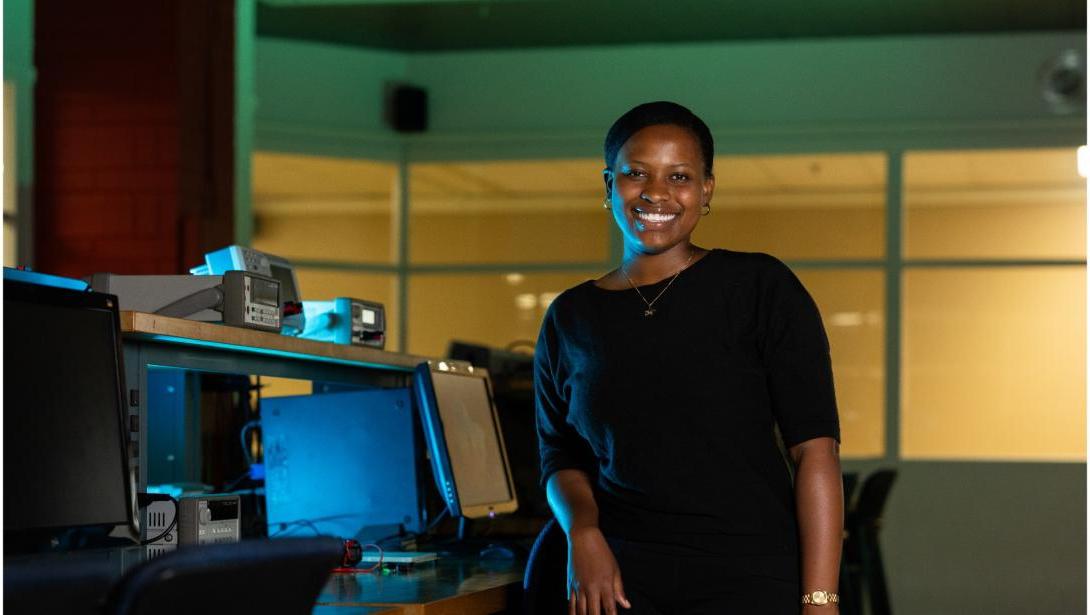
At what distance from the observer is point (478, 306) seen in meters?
9.05

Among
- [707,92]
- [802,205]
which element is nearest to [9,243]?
[707,92]

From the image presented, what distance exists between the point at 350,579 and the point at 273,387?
1.18m

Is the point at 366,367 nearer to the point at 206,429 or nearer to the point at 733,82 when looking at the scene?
the point at 206,429

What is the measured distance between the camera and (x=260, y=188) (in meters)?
8.89

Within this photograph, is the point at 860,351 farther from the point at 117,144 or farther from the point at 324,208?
the point at 117,144

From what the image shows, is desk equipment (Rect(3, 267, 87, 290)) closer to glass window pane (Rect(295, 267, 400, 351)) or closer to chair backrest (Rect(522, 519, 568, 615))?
chair backrest (Rect(522, 519, 568, 615))

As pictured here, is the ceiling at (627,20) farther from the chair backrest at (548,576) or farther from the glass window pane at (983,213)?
the chair backrest at (548,576)

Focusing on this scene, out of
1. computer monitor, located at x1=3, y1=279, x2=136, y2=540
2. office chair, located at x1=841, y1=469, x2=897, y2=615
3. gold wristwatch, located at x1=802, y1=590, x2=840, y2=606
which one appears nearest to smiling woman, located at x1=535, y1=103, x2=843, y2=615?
gold wristwatch, located at x1=802, y1=590, x2=840, y2=606

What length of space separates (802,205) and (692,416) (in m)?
7.04

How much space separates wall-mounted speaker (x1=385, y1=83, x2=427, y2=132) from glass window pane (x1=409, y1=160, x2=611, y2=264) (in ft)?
1.00

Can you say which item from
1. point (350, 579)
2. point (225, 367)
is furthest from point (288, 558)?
point (225, 367)

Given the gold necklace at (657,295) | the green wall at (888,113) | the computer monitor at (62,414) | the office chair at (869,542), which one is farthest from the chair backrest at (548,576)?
the green wall at (888,113)

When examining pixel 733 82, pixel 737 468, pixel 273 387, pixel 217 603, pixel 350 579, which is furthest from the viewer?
pixel 733 82

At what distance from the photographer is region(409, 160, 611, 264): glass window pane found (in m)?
8.99
